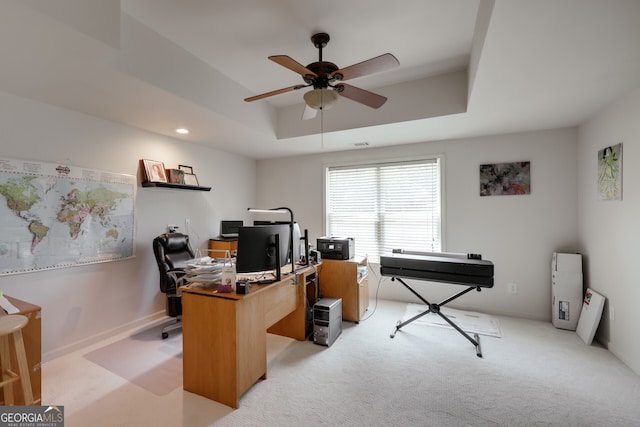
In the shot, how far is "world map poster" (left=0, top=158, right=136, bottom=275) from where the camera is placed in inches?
88.0

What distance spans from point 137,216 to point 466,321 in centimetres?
411

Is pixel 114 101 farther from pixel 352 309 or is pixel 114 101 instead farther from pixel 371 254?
pixel 371 254

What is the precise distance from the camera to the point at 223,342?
1817 millimetres

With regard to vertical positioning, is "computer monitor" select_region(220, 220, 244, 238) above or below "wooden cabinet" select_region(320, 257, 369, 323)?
above

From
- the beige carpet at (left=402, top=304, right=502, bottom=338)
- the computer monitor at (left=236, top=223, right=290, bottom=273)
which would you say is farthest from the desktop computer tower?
the beige carpet at (left=402, top=304, right=502, bottom=338)

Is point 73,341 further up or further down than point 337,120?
further down

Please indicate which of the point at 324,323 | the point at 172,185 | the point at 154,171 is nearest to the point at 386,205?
the point at 324,323

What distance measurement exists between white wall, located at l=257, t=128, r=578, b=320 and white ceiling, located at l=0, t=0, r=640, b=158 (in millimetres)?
291

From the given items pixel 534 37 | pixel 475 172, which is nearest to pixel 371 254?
pixel 475 172

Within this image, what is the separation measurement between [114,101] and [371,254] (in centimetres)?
361

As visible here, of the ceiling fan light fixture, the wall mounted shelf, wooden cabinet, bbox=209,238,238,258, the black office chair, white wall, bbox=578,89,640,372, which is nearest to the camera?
the ceiling fan light fixture

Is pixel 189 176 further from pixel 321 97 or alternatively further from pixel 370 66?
pixel 370 66

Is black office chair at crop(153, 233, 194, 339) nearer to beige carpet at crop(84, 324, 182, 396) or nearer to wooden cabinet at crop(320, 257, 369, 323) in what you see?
beige carpet at crop(84, 324, 182, 396)

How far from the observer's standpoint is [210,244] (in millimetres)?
4098
